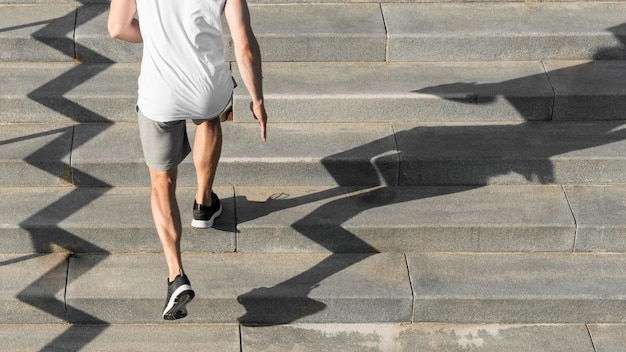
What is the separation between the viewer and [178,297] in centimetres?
573

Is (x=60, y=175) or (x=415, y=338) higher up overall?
(x=60, y=175)

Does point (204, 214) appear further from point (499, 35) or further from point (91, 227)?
point (499, 35)

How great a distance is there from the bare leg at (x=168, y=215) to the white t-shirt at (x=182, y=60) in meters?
0.40

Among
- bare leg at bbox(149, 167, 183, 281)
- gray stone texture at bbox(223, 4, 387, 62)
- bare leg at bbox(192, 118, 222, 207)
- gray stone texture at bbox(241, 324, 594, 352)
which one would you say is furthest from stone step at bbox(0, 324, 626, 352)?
gray stone texture at bbox(223, 4, 387, 62)

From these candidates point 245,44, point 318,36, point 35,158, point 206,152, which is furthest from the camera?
point 318,36

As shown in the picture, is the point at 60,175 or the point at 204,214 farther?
the point at 60,175

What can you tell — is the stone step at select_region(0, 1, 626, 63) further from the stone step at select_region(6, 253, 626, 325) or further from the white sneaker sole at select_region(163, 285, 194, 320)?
the white sneaker sole at select_region(163, 285, 194, 320)

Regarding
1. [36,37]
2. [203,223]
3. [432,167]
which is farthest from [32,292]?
[432,167]

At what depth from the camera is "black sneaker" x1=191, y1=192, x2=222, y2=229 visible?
6195mm

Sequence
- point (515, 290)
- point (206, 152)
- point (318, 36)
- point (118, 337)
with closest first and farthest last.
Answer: point (206, 152) → point (118, 337) → point (515, 290) → point (318, 36)

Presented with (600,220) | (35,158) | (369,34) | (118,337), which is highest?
(369,34)

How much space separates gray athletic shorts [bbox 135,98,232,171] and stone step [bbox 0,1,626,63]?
1484mm

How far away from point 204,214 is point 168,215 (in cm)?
48

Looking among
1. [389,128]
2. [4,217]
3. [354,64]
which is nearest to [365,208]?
[389,128]
